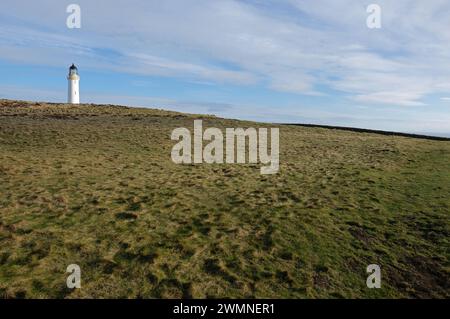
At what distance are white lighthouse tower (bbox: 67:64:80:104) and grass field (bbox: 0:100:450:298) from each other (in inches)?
2587

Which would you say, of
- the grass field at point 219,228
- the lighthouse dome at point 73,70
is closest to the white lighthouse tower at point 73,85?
the lighthouse dome at point 73,70

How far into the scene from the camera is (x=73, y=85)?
286 ft

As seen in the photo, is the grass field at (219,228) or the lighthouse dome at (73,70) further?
→ the lighthouse dome at (73,70)

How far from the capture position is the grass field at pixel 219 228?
31.9ft

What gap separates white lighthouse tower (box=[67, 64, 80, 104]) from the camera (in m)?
87.1

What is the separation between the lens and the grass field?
9.71m

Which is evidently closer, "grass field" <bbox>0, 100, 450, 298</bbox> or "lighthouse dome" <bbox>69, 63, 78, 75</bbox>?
"grass field" <bbox>0, 100, 450, 298</bbox>

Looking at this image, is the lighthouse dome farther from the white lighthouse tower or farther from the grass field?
the grass field

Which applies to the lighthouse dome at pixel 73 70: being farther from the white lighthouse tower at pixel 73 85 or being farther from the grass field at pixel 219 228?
the grass field at pixel 219 228

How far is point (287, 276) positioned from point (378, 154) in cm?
2332

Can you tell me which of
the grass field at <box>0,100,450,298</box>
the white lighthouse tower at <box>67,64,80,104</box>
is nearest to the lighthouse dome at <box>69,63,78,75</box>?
the white lighthouse tower at <box>67,64,80,104</box>

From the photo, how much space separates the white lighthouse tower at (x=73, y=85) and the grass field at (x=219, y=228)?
65.7 m

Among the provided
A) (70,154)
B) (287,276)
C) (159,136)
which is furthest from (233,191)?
(159,136)

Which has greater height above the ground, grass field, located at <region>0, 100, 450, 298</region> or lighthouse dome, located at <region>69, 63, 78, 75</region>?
lighthouse dome, located at <region>69, 63, 78, 75</region>
